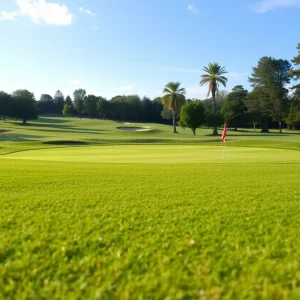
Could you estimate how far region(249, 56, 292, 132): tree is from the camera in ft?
249

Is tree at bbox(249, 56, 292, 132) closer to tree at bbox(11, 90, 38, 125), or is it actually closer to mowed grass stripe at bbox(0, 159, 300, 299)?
tree at bbox(11, 90, 38, 125)

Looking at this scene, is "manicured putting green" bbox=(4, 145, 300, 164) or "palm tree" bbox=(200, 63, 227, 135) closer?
"manicured putting green" bbox=(4, 145, 300, 164)

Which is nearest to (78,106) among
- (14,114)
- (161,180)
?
(14,114)

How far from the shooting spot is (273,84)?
78562 mm

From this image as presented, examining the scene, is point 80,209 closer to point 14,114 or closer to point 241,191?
point 241,191

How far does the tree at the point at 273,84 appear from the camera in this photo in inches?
2985

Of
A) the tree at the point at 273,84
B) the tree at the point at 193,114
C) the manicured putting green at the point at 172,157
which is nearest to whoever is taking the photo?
the manicured putting green at the point at 172,157

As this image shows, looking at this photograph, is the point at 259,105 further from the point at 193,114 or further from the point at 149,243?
the point at 149,243

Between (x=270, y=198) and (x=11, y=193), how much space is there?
23.5ft

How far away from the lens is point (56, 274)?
4480mm

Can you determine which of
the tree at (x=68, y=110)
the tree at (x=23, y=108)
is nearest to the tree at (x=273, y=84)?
the tree at (x=23, y=108)

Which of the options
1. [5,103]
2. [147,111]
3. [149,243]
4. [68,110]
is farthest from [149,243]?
[68,110]

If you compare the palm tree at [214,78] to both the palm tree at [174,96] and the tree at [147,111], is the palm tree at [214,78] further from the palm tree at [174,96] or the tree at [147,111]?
the tree at [147,111]

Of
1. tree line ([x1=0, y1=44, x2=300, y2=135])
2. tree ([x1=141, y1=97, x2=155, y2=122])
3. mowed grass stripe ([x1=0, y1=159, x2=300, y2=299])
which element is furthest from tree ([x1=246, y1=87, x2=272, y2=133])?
mowed grass stripe ([x1=0, y1=159, x2=300, y2=299])
